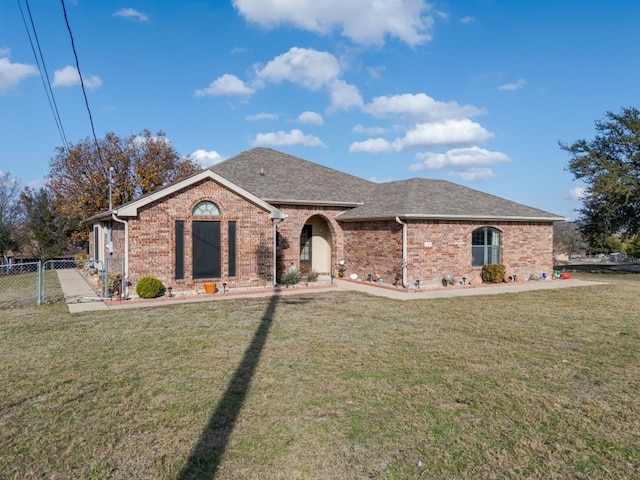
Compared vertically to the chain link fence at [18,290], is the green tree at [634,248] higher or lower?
higher

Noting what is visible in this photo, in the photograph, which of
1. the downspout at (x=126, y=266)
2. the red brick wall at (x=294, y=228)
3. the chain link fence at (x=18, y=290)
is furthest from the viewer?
the red brick wall at (x=294, y=228)

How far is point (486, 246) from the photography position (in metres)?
17.9

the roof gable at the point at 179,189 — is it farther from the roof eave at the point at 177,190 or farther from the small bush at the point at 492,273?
the small bush at the point at 492,273

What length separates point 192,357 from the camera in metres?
7.10

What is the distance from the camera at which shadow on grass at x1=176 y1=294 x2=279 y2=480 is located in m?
3.79

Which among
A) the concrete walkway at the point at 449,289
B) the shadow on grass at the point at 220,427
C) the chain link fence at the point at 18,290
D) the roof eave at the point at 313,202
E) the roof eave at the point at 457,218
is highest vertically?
the roof eave at the point at 313,202

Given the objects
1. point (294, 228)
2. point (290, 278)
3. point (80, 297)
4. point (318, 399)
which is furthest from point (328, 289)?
point (318, 399)

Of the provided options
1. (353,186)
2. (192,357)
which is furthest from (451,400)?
(353,186)

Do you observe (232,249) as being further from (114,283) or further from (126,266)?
(114,283)

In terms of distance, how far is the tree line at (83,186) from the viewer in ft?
99.2

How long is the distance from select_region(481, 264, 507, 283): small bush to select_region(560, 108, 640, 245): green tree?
26.9 ft

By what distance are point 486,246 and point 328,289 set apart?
722 centimetres

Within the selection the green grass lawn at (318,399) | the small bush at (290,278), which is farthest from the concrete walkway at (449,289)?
the green grass lawn at (318,399)

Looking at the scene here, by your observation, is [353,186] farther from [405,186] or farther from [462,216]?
[462,216]
